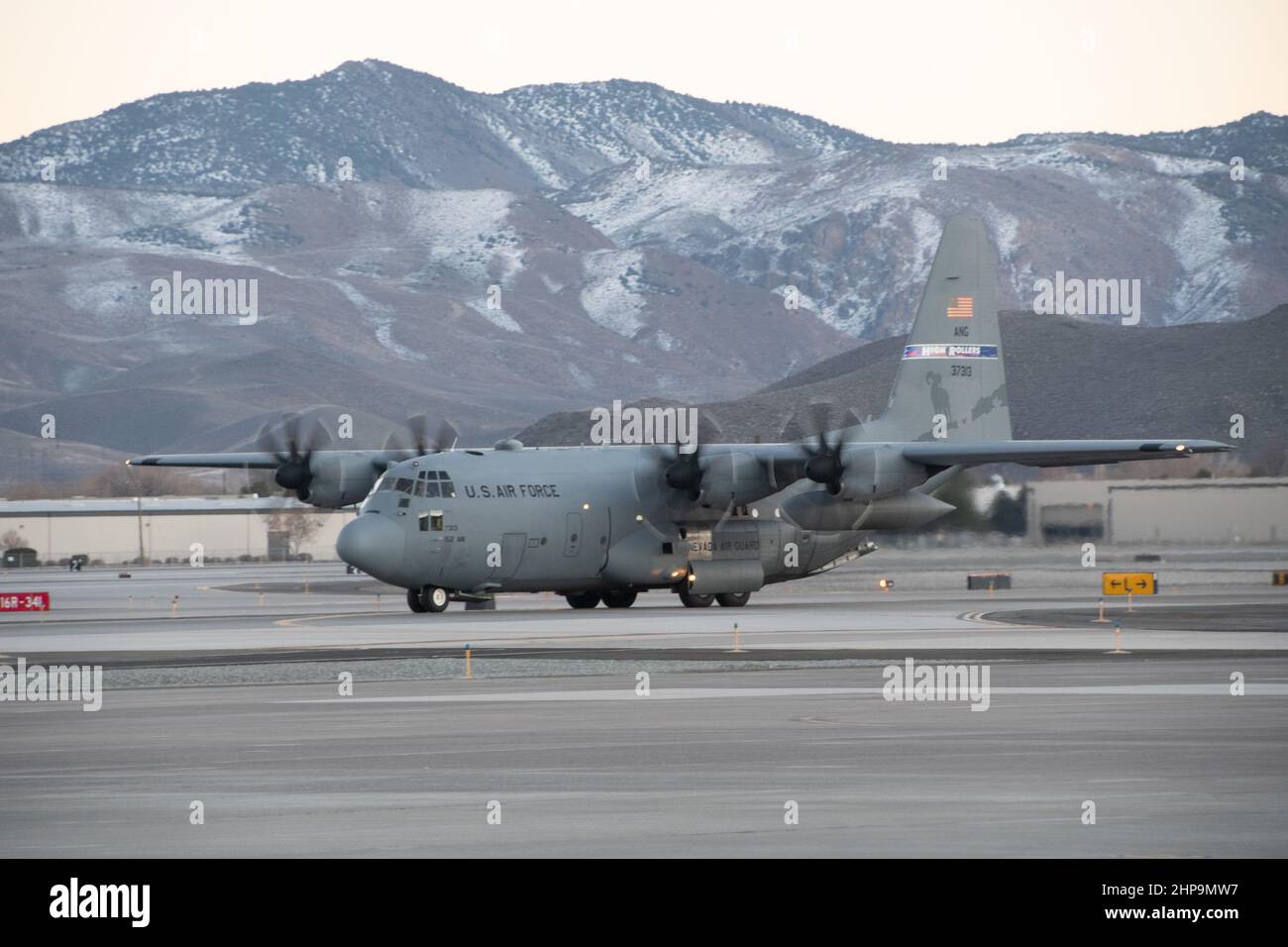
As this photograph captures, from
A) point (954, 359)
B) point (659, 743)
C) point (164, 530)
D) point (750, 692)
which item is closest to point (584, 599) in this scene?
point (954, 359)

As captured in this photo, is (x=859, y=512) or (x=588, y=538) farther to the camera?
(x=859, y=512)

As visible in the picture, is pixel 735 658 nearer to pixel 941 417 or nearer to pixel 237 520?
pixel 941 417

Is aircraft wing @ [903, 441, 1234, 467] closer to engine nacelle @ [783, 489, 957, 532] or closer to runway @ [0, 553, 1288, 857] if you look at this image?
engine nacelle @ [783, 489, 957, 532]

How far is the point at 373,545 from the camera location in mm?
44844

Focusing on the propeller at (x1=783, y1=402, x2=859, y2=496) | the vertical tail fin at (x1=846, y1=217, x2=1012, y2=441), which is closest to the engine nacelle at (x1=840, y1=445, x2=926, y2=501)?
the propeller at (x1=783, y1=402, x2=859, y2=496)

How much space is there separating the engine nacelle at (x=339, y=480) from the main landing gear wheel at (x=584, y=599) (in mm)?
6202

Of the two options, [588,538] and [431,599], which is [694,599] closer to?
[588,538]

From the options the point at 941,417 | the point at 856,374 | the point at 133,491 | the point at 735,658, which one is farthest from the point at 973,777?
the point at 856,374

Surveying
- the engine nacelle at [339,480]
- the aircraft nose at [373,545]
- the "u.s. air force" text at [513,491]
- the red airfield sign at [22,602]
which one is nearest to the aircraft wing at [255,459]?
the engine nacelle at [339,480]

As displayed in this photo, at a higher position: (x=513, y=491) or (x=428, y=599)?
(x=513, y=491)

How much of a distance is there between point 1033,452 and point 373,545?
15847 mm

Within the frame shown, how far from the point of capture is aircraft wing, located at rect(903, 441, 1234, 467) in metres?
46.8
